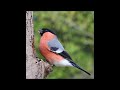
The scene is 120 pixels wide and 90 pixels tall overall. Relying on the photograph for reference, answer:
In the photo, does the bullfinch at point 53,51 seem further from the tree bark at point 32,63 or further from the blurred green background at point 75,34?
the blurred green background at point 75,34

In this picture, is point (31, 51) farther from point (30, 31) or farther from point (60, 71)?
point (60, 71)

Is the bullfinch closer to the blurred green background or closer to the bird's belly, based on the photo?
the bird's belly

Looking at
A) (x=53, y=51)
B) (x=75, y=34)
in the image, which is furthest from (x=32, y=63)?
(x=75, y=34)

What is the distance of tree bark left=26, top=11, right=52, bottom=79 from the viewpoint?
4.43 metres

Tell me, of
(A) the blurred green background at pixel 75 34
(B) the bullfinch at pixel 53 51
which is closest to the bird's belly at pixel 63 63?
(B) the bullfinch at pixel 53 51

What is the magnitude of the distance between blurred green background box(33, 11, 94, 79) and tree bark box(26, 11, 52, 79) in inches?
96.4

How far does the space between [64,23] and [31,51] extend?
9.34 ft

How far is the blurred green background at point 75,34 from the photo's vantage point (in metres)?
7.12

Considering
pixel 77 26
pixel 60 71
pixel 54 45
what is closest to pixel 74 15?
pixel 77 26

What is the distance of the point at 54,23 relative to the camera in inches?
281

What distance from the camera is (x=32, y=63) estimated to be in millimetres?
4438

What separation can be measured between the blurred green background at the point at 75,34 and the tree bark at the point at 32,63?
245cm

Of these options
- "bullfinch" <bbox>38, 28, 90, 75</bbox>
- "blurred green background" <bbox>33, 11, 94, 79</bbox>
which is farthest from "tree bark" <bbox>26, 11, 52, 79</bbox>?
"blurred green background" <bbox>33, 11, 94, 79</bbox>

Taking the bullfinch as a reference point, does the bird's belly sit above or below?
below
